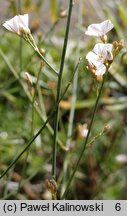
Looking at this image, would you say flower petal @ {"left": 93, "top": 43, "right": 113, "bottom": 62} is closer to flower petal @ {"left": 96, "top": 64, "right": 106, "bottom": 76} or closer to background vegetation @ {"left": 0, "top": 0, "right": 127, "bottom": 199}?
flower petal @ {"left": 96, "top": 64, "right": 106, "bottom": 76}

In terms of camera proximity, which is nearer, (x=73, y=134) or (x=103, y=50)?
(x=103, y=50)

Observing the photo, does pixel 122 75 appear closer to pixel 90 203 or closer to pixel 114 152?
pixel 114 152

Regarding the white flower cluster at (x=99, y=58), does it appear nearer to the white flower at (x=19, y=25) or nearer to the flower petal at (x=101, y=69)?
the flower petal at (x=101, y=69)

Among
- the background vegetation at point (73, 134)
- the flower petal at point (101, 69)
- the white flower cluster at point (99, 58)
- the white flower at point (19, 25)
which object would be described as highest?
the background vegetation at point (73, 134)

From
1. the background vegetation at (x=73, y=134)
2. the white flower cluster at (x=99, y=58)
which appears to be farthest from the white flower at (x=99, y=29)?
the background vegetation at (x=73, y=134)

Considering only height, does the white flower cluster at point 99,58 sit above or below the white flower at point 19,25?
below

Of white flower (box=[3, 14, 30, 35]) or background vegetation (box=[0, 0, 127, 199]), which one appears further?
background vegetation (box=[0, 0, 127, 199])

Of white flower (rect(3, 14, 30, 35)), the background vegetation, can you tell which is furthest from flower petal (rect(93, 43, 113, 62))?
the background vegetation

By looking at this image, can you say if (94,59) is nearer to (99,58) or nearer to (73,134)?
(99,58)

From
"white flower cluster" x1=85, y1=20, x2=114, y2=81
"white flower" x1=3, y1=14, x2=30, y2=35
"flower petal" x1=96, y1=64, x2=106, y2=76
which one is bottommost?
"flower petal" x1=96, y1=64, x2=106, y2=76

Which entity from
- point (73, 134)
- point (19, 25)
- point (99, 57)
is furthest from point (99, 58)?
Answer: point (73, 134)

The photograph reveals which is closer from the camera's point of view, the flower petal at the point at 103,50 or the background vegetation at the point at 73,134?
the flower petal at the point at 103,50
